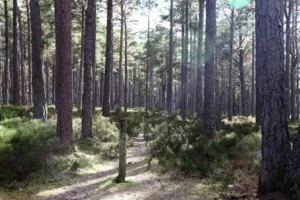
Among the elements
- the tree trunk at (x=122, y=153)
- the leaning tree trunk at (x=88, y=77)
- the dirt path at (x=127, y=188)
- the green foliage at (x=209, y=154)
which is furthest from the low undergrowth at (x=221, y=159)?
the leaning tree trunk at (x=88, y=77)

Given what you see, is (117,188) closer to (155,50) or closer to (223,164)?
(223,164)

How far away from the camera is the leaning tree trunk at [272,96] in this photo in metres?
5.00

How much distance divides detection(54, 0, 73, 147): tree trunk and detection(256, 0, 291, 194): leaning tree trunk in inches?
251

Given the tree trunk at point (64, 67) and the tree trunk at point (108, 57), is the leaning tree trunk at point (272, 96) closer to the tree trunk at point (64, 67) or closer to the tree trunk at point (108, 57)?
the tree trunk at point (64, 67)

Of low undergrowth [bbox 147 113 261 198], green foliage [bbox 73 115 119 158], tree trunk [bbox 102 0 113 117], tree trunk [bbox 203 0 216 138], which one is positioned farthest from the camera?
tree trunk [bbox 102 0 113 117]

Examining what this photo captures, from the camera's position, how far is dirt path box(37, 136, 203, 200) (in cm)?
672

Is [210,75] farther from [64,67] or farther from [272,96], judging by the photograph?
[272,96]

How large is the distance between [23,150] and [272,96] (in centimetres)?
636

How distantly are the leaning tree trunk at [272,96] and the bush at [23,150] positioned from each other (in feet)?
18.1

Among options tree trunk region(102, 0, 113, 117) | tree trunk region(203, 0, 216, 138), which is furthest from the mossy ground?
tree trunk region(102, 0, 113, 117)

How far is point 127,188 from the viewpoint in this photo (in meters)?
7.31

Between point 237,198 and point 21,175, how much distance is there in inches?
198

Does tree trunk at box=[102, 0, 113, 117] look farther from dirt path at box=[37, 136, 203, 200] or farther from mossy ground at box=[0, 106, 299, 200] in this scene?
dirt path at box=[37, 136, 203, 200]

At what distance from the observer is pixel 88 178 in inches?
327
